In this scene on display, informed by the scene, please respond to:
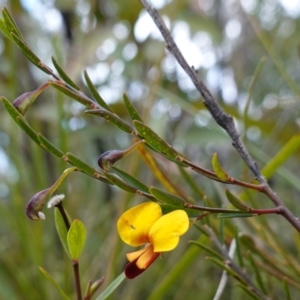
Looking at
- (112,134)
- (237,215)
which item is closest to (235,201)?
(237,215)

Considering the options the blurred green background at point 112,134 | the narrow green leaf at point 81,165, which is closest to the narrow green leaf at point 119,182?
the narrow green leaf at point 81,165

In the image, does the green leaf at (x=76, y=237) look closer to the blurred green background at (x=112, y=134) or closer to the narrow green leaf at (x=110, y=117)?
the narrow green leaf at (x=110, y=117)

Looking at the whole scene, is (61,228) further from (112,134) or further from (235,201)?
(112,134)

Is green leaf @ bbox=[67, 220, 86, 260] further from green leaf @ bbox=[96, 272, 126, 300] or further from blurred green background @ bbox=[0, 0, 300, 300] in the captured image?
blurred green background @ bbox=[0, 0, 300, 300]

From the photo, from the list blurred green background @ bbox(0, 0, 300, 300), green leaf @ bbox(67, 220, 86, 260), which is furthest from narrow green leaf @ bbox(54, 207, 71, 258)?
blurred green background @ bbox(0, 0, 300, 300)

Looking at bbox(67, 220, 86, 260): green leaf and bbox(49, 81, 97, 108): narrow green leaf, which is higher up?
bbox(49, 81, 97, 108): narrow green leaf

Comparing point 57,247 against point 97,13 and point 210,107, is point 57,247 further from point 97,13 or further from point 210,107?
point 210,107
